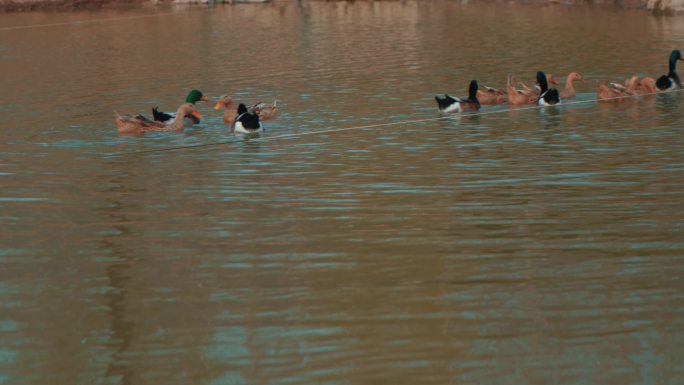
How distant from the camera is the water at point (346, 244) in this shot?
24.8ft

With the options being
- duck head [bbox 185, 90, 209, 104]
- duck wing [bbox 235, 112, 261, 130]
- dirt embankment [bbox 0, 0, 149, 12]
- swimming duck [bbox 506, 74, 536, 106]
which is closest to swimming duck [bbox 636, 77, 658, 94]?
swimming duck [bbox 506, 74, 536, 106]

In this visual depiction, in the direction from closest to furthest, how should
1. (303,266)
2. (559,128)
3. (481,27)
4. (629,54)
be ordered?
1. (303,266)
2. (559,128)
3. (629,54)
4. (481,27)

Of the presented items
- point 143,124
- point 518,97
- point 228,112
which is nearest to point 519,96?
point 518,97

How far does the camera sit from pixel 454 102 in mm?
19156

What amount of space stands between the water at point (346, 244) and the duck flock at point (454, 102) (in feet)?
0.99

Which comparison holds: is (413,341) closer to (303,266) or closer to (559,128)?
(303,266)

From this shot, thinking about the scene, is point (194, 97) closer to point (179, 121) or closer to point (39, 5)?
point (179, 121)

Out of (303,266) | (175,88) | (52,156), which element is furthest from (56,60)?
(303,266)

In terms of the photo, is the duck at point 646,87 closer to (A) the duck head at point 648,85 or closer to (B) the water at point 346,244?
(A) the duck head at point 648,85

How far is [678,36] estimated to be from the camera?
32.2 metres

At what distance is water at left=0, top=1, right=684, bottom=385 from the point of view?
24.8ft

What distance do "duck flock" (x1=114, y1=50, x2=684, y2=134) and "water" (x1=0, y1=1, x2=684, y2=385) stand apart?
0.30 meters

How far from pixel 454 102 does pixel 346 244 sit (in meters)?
9.12

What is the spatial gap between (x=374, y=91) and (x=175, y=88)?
4441 millimetres
